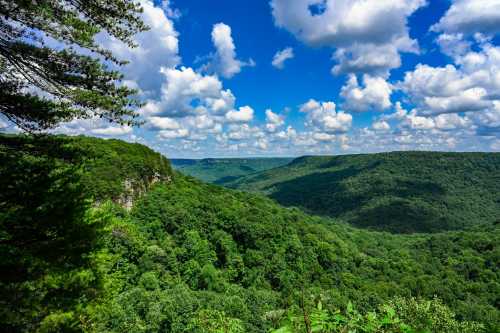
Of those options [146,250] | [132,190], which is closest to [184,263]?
[146,250]

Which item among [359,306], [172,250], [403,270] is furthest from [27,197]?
[403,270]

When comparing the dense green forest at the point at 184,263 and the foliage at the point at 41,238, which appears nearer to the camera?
the foliage at the point at 41,238

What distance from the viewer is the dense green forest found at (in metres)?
9.78

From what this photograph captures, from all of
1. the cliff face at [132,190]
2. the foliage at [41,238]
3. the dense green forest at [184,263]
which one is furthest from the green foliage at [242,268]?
the foliage at [41,238]

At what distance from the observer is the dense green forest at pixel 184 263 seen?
32.1 ft

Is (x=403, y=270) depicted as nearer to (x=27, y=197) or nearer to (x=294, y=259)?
(x=294, y=259)

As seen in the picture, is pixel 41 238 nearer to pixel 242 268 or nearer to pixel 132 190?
pixel 132 190

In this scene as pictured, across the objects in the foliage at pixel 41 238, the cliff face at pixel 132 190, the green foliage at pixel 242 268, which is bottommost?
the green foliage at pixel 242 268

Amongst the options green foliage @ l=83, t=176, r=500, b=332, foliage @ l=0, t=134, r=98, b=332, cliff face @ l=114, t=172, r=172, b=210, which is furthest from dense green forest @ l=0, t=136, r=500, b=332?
cliff face @ l=114, t=172, r=172, b=210

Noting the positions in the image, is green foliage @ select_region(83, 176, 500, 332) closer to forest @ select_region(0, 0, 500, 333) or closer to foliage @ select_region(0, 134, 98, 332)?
forest @ select_region(0, 0, 500, 333)

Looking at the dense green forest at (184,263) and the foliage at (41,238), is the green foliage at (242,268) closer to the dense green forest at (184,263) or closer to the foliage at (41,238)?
the dense green forest at (184,263)

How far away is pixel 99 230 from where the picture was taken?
1228 cm

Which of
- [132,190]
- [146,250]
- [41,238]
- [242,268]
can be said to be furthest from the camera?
[242,268]

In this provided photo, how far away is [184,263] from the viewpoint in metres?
56.3
